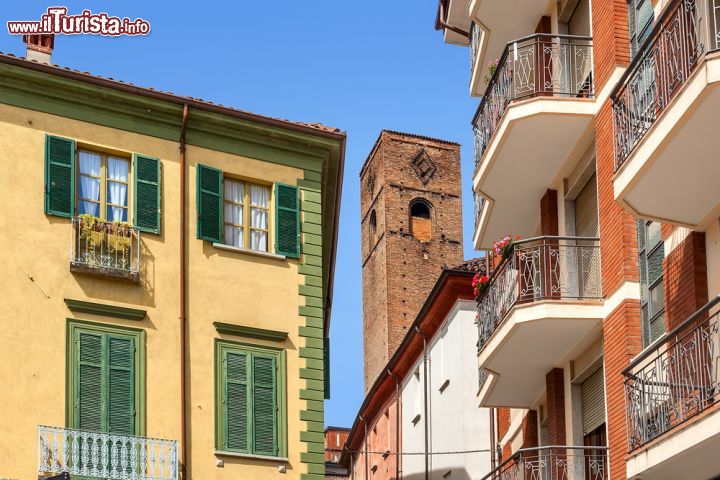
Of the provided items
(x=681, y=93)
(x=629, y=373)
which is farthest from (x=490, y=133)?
(x=681, y=93)

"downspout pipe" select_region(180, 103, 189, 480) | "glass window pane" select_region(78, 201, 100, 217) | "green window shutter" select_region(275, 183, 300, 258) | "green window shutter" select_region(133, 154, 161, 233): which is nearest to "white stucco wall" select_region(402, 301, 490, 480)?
"green window shutter" select_region(275, 183, 300, 258)

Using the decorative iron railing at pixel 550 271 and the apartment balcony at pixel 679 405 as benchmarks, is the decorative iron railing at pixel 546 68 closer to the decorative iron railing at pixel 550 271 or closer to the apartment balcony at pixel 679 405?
the decorative iron railing at pixel 550 271

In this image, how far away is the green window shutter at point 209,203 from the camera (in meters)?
23.1

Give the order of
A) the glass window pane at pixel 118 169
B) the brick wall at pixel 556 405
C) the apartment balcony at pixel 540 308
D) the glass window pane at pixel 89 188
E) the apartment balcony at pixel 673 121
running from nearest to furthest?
the apartment balcony at pixel 673 121 < the apartment balcony at pixel 540 308 < the brick wall at pixel 556 405 < the glass window pane at pixel 89 188 < the glass window pane at pixel 118 169

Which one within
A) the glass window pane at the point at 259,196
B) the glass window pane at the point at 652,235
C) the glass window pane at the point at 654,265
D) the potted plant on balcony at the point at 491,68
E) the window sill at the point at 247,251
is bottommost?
the glass window pane at the point at 654,265

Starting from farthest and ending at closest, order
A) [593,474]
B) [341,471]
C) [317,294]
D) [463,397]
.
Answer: [341,471]
[463,397]
[317,294]
[593,474]

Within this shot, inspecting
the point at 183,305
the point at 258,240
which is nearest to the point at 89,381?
the point at 183,305

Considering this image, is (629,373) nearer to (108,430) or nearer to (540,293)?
(540,293)

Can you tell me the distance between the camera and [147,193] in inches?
898

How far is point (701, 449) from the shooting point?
13586mm

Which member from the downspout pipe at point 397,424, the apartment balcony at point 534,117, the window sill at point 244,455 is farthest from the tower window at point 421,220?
the apartment balcony at point 534,117

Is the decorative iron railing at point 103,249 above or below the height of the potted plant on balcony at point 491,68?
below

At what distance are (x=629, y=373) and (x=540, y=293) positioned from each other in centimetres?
411

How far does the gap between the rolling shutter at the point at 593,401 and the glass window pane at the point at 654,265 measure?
2.28m
